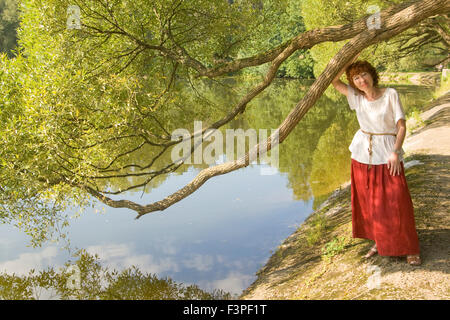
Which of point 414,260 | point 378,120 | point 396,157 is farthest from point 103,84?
point 414,260

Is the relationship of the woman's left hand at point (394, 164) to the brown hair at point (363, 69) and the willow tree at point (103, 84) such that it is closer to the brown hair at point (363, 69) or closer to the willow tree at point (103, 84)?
the brown hair at point (363, 69)

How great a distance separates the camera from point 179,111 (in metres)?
9.73

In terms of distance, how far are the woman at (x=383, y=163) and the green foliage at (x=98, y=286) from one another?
3538mm

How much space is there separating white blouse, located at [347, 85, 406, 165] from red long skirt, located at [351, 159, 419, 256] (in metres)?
0.15

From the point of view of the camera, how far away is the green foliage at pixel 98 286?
7.89 metres

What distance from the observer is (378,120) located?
5199 millimetres

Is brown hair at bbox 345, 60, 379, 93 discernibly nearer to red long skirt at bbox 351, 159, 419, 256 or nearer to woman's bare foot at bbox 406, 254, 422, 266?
red long skirt at bbox 351, 159, 419, 256

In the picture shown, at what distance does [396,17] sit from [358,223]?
9.45 feet

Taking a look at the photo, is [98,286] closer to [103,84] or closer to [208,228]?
[208,228]

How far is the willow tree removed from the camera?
6.14 m

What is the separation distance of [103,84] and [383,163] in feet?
14.8

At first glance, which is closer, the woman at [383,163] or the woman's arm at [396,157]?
the woman's arm at [396,157]

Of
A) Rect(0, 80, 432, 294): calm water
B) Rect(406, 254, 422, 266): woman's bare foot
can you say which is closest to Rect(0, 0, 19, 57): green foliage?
Rect(0, 80, 432, 294): calm water

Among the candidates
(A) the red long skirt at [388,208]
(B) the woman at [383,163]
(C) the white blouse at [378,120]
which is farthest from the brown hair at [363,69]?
(A) the red long skirt at [388,208]
